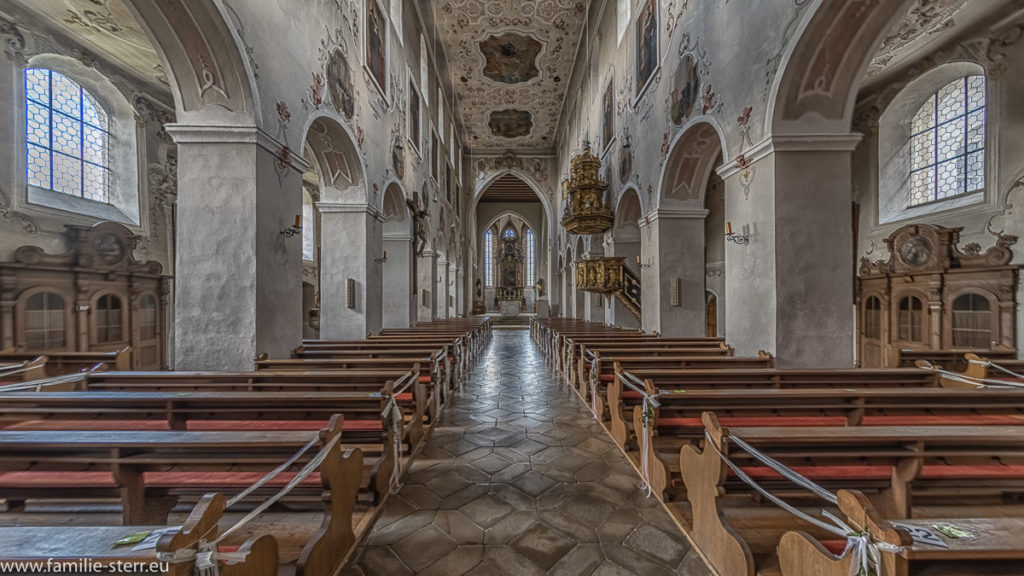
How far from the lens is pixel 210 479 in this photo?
7.08ft

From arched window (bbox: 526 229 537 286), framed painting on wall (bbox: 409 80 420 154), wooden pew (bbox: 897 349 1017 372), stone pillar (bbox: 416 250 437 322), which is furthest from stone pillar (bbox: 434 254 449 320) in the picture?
arched window (bbox: 526 229 537 286)

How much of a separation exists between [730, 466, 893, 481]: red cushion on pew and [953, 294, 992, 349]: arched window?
24.5 ft

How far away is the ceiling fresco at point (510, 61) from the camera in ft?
37.7

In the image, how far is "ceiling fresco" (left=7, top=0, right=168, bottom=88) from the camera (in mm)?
6152

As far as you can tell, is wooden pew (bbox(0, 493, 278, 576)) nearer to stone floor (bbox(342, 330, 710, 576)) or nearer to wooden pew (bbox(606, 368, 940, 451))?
stone floor (bbox(342, 330, 710, 576))

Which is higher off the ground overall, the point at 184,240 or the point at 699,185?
the point at 699,185

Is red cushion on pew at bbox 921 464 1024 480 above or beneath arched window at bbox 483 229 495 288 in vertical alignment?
beneath

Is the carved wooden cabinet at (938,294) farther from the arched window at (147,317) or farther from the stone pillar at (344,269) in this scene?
the arched window at (147,317)

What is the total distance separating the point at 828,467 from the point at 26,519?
4939 millimetres

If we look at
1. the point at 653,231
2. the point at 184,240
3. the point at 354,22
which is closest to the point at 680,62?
the point at 653,231

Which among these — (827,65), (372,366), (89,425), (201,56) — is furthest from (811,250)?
(201,56)

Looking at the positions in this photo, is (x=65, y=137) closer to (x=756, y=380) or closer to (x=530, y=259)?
(x=756, y=380)

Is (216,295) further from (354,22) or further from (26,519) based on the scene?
(354,22)

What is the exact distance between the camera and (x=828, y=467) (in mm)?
2377
